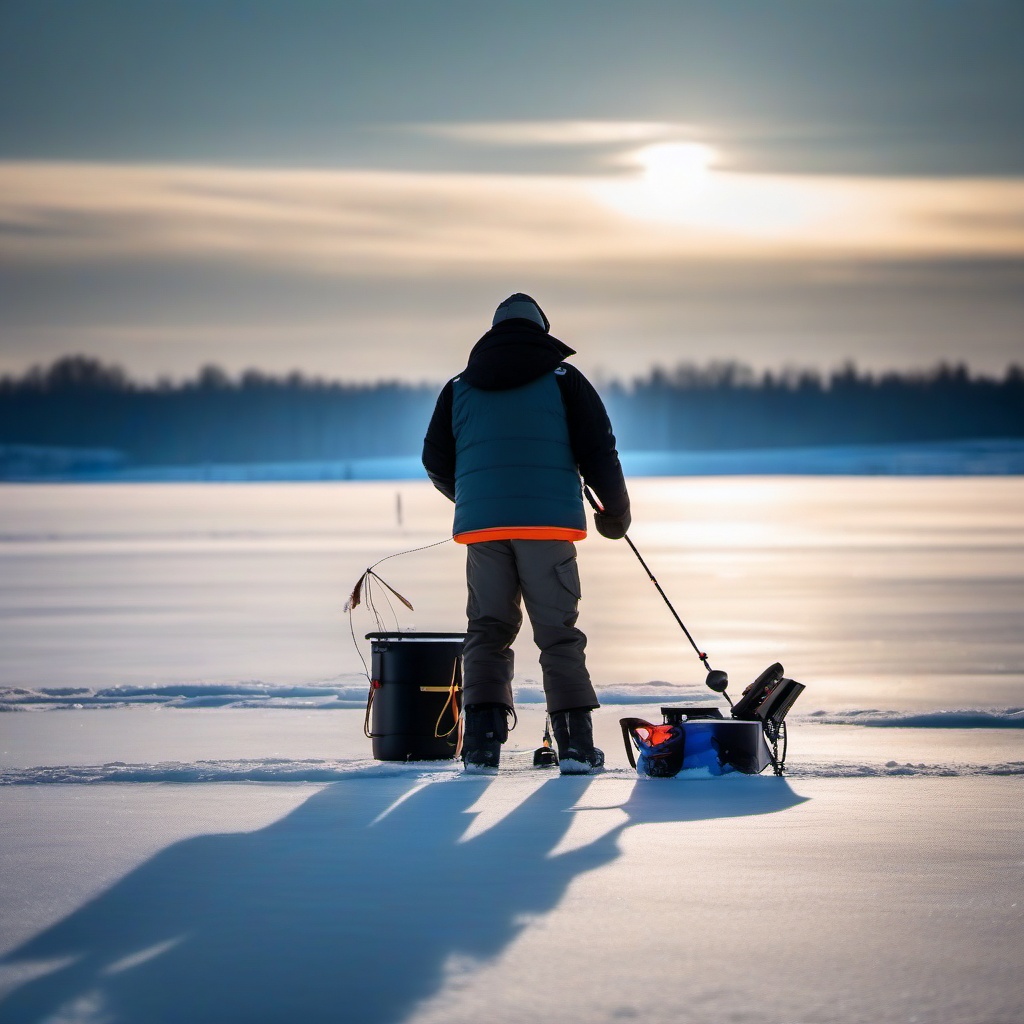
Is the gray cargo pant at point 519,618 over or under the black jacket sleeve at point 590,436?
under

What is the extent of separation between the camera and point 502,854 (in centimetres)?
393

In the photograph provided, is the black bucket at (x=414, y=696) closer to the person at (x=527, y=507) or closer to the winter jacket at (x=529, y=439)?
the person at (x=527, y=507)

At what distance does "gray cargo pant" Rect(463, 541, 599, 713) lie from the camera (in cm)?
520

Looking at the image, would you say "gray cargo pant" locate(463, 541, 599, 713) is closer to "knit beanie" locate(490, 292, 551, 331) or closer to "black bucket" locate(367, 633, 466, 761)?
"black bucket" locate(367, 633, 466, 761)

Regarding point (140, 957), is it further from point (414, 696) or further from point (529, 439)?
point (529, 439)

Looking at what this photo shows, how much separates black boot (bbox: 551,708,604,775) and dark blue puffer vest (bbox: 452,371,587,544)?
615 mm

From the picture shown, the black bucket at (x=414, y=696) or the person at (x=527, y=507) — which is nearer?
the person at (x=527, y=507)

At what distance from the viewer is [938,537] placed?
23312mm

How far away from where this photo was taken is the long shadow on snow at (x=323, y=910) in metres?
2.79

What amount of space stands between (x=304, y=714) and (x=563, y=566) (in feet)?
7.04

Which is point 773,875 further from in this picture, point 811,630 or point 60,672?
point 811,630

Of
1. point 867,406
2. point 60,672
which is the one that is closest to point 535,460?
point 60,672

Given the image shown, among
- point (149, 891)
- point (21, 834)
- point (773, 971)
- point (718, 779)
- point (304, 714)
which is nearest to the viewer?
point (773, 971)

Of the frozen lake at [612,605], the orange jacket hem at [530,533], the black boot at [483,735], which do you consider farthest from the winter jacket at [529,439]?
the frozen lake at [612,605]
